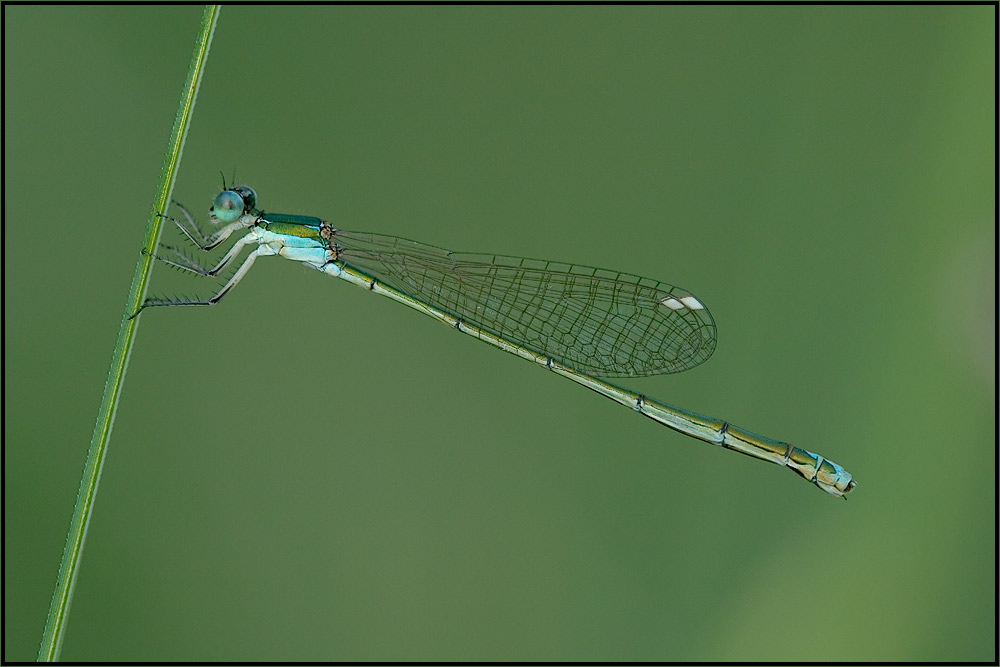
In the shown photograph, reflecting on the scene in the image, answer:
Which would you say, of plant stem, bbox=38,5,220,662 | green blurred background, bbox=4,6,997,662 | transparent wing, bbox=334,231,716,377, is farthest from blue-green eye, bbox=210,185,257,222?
plant stem, bbox=38,5,220,662

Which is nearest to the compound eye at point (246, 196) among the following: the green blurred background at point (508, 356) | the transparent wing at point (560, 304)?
the transparent wing at point (560, 304)

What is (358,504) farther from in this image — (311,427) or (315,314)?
(315,314)

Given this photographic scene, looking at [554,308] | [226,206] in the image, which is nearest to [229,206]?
[226,206]

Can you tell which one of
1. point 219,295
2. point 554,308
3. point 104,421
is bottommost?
point 104,421

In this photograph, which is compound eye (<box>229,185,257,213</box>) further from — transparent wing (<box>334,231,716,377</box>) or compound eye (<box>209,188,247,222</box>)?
transparent wing (<box>334,231,716,377</box>)

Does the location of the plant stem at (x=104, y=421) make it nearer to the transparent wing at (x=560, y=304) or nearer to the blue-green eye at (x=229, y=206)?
the blue-green eye at (x=229, y=206)

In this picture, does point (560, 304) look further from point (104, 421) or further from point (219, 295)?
point (104, 421)
